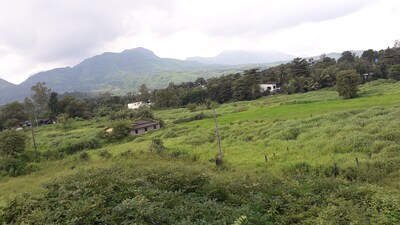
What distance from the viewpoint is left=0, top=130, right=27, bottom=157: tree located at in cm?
3214

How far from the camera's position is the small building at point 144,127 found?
40.1m

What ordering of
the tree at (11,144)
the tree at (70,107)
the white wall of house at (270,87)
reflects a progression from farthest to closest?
1. the white wall of house at (270,87)
2. the tree at (70,107)
3. the tree at (11,144)

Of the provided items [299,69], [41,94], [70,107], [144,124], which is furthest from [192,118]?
[41,94]

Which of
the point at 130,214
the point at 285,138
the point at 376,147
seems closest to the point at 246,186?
the point at 130,214

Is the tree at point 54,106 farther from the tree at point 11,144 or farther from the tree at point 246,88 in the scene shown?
the tree at point 246,88

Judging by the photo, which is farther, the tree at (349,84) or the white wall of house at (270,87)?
the white wall of house at (270,87)

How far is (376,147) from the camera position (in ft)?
58.0

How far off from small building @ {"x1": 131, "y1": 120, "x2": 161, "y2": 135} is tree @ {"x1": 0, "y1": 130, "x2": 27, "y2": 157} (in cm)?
1286

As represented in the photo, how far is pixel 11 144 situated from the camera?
32438mm

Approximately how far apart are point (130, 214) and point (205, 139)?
20602 mm

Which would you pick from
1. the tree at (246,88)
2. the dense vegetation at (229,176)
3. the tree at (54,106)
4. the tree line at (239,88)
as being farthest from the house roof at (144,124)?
the tree at (54,106)

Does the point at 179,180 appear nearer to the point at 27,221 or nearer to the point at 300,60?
the point at 27,221

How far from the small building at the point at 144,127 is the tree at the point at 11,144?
42.2 ft

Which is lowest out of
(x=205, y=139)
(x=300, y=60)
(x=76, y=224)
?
(x=205, y=139)
